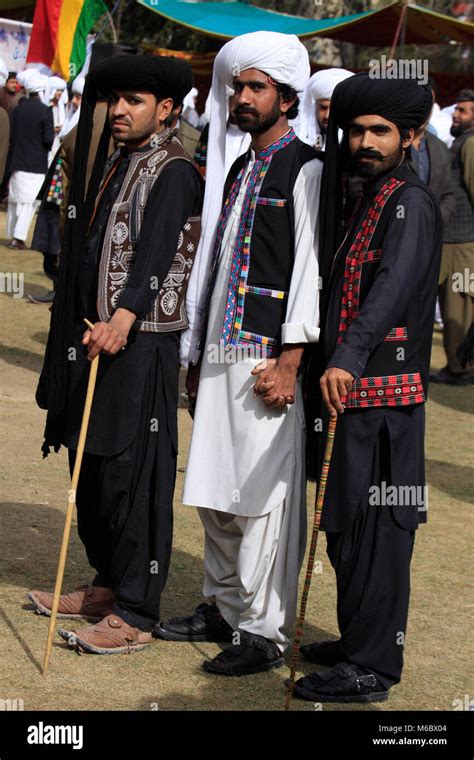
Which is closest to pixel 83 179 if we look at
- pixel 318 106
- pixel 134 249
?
pixel 134 249

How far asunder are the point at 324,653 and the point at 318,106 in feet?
12.0

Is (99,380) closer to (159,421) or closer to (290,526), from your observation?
(159,421)

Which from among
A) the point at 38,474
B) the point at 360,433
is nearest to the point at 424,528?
the point at 38,474

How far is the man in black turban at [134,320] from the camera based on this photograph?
163 inches

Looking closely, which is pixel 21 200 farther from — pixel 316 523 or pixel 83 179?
pixel 316 523

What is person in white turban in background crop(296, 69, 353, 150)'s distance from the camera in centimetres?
681

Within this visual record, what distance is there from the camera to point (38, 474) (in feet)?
21.0

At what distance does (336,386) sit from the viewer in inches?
142

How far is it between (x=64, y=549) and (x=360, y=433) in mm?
1057

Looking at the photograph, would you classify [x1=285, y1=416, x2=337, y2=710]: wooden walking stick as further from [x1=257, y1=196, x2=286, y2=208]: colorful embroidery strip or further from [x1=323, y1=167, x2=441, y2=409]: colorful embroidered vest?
[x1=257, y1=196, x2=286, y2=208]: colorful embroidery strip

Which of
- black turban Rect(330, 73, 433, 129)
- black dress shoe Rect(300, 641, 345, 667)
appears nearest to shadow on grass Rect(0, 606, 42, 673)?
black dress shoe Rect(300, 641, 345, 667)

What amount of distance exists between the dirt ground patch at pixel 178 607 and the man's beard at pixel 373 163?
1.75 meters

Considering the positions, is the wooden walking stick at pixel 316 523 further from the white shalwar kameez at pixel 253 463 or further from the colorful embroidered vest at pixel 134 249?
the colorful embroidered vest at pixel 134 249
